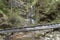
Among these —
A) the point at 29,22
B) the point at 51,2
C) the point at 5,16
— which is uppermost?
the point at 51,2

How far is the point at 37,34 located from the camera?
16.4ft

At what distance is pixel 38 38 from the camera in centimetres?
491

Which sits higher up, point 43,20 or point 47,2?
point 47,2

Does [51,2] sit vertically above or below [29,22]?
above

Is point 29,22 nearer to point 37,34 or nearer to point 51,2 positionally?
point 51,2

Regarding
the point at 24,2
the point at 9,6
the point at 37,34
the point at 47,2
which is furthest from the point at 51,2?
the point at 24,2

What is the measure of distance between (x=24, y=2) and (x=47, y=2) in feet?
8.76

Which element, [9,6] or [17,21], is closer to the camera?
[17,21]

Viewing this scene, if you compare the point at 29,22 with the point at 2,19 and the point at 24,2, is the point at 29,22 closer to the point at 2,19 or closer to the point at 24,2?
the point at 2,19

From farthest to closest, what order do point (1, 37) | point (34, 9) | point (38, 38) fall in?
point (34, 9)
point (1, 37)
point (38, 38)

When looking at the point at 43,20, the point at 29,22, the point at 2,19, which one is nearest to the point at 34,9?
the point at 29,22

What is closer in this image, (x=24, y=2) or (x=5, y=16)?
(x=5, y=16)

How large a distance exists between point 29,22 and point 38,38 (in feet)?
6.48

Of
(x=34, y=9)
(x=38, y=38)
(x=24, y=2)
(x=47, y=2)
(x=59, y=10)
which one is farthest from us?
(x=24, y=2)
